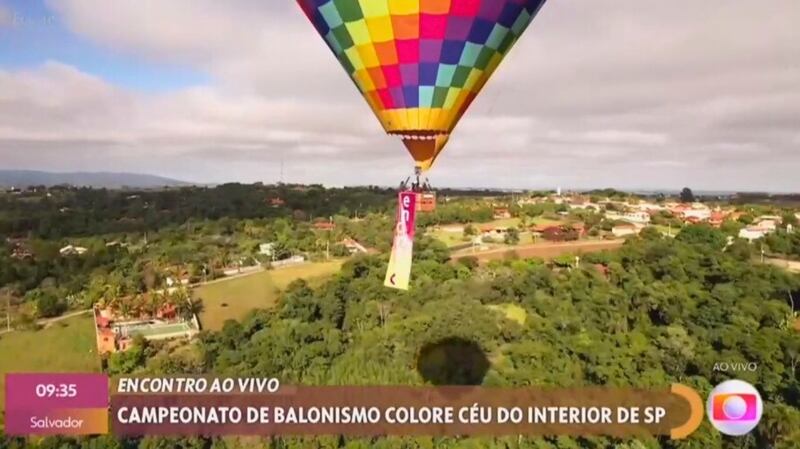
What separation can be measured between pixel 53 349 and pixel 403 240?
10605 millimetres

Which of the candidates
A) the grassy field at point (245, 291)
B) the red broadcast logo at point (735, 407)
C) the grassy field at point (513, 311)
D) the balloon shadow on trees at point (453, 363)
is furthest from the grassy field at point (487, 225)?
the red broadcast logo at point (735, 407)

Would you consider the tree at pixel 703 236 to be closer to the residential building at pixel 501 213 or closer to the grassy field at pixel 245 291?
the residential building at pixel 501 213

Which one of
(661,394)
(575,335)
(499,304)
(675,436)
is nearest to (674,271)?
(499,304)

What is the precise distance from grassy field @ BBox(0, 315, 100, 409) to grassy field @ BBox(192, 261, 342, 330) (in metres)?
2.25

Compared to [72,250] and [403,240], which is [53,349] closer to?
[72,250]

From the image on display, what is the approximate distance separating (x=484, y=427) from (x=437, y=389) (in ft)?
4.28

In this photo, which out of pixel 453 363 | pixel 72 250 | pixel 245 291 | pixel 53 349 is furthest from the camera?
pixel 72 250

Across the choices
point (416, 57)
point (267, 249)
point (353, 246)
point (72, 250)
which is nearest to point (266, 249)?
point (267, 249)

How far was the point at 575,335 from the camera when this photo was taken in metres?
10.1

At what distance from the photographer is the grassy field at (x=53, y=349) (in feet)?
34.9

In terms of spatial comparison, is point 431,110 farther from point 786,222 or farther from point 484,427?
point 786,222

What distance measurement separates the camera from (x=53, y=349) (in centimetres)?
1156

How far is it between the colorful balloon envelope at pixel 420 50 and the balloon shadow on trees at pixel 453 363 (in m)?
5.85

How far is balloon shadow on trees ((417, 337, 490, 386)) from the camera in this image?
892 centimetres
